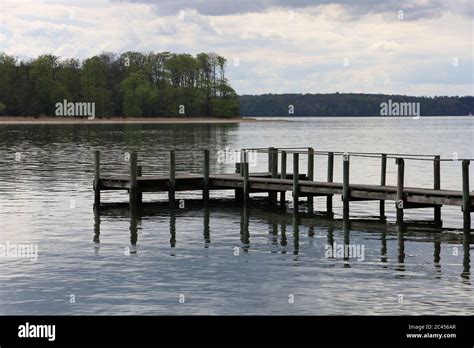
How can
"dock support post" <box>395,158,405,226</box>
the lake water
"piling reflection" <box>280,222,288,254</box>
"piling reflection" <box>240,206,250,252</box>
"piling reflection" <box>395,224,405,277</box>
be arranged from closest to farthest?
1. the lake water
2. "piling reflection" <box>395,224,405,277</box>
3. "piling reflection" <box>280,222,288,254</box>
4. "piling reflection" <box>240,206,250,252</box>
5. "dock support post" <box>395,158,405,226</box>

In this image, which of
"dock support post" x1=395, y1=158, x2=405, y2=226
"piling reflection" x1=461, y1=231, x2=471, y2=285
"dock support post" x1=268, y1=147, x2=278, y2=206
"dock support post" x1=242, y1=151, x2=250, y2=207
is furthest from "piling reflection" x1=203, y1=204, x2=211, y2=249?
"piling reflection" x1=461, y1=231, x2=471, y2=285

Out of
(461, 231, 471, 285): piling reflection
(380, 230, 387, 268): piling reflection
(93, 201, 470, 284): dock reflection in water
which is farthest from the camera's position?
(93, 201, 470, 284): dock reflection in water

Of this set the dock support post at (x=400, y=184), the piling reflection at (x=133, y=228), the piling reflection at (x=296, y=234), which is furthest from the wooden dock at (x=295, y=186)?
the piling reflection at (x=296, y=234)

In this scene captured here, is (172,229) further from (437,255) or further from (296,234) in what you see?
(437,255)

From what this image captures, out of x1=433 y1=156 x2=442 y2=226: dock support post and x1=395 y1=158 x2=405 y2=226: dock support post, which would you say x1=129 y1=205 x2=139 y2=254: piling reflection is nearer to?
x1=395 y1=158 x2=405 y2=226: dock support post

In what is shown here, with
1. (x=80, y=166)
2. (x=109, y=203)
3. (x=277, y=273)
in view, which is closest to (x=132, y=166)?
(x=109, y=203)

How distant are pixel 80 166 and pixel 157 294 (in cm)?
4165

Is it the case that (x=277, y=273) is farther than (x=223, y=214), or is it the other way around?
(x=223, y=214)

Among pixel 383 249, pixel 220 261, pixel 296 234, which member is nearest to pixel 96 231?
pixel 296 234

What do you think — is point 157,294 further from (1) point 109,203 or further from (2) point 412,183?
(2) point 412,183

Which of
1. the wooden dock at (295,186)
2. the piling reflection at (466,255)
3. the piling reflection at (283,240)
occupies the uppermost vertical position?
the wooden dock at (295,186)

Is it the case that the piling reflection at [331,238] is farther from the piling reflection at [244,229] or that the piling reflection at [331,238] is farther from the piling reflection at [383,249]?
the piling reflection at [244,229]

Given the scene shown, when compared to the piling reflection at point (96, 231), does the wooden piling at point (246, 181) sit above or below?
above
